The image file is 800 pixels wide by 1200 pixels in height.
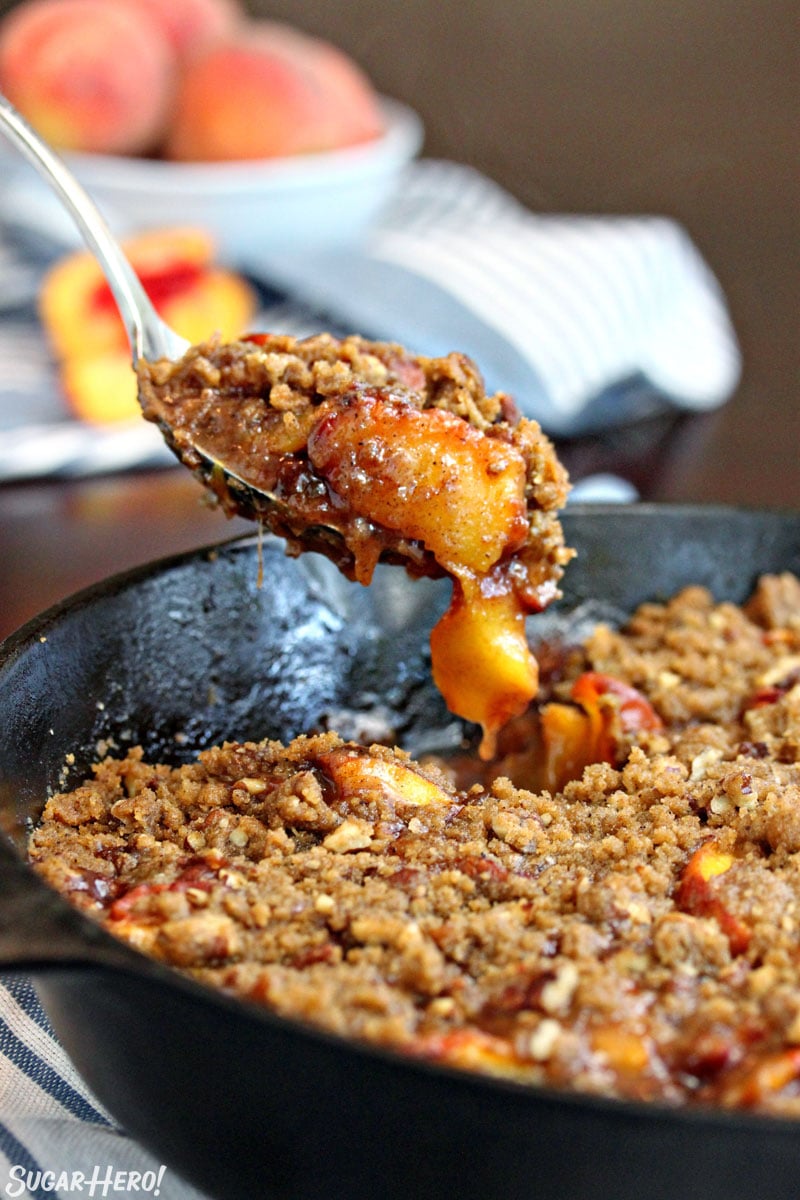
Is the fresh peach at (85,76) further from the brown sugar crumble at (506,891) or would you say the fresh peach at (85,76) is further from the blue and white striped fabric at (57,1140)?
the blue and white striped fabric at (57,1140)

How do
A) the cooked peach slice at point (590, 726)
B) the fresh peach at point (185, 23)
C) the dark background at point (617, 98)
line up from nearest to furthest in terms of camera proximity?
1. the cooked peach slice at point (590, 726)
2. the fresh peach at point (185, 23)
3. the dark background at point (617, 98)

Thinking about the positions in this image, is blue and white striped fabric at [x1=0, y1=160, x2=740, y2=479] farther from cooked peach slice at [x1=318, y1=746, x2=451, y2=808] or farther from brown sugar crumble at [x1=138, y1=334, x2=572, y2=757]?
cooked peach slice at [x1=318, y1=746, x2=451, y2=808]

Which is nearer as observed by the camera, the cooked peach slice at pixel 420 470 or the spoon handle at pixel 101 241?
the cooked peach slice at pixel 420 470

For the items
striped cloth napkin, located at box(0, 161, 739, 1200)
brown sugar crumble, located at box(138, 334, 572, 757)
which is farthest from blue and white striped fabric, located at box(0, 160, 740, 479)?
brown sugar crumble, located at box(138, 334, 572, 757)

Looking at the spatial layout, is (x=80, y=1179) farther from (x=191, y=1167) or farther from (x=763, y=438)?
(x=763, y=438)

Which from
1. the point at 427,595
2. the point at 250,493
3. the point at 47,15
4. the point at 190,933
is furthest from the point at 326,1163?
the point at 47,15

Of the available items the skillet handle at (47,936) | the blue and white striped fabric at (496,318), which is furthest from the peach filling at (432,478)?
the blue and white striped fabric at (496,318)
